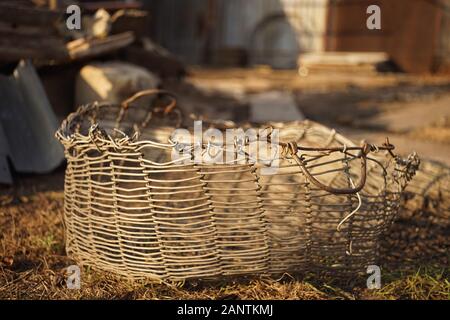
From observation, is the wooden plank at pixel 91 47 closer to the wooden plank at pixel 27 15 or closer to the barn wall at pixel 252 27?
the wooden plank at pixel 27 15

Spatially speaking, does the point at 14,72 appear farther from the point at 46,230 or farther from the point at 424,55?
the point at 424,55

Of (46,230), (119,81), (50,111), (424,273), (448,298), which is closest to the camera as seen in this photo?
(448,298)

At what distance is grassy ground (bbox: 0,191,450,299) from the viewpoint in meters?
2.38

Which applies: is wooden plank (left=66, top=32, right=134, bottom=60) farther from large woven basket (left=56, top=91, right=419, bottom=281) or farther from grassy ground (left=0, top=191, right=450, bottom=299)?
large woven basket (left=56, top=91, right=419, bottom=281)

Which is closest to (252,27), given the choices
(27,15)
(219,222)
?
(27,15)

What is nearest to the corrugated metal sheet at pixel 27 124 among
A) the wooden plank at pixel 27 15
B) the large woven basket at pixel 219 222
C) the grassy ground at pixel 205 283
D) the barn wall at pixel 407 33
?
the wooden plank at pixel 27 15

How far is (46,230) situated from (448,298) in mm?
2107

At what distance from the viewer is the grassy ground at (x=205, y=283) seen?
238 cm

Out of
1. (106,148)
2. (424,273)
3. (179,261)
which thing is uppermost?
(106,148)

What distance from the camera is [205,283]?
249 cm

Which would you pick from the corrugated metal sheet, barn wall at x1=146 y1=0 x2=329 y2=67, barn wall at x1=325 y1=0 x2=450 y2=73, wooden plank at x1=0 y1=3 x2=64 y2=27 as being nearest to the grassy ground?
the corrugated metal sheet
